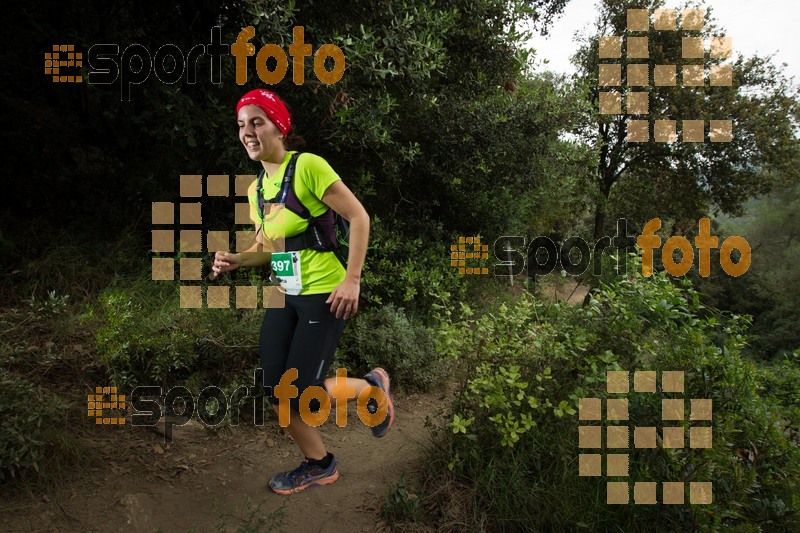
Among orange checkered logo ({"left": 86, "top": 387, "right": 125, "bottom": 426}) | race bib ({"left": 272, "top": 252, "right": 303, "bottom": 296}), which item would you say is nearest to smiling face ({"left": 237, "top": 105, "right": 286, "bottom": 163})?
race bib ({"left": 272, "top": 252, "right": 303, "bottom": 296})

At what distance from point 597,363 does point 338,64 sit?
146 inches

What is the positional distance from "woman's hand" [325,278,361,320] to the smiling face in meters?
0.83

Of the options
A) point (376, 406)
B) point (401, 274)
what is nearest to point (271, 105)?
point (376, 406)

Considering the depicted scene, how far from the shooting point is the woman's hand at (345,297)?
9.37 ft

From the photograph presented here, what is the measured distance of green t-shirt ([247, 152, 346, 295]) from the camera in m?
2.85

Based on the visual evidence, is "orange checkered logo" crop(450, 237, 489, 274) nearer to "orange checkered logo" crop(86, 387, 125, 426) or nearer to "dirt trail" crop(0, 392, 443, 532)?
"dirt trail" crop(0, 392, 443, 532)

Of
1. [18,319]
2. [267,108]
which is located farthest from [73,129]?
[267,108]

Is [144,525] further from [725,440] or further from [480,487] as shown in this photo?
[725,440]

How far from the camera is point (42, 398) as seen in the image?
11.2 ft

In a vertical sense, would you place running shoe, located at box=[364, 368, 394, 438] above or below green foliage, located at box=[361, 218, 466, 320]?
below

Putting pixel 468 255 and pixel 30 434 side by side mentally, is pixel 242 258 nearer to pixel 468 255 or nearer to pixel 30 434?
pixel 30 434

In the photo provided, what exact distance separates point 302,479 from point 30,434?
1.72 m

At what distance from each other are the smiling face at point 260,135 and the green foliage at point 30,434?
7.15 feet

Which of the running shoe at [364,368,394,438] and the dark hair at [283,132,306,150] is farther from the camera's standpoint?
the running shoe at [364,368,394,438]
